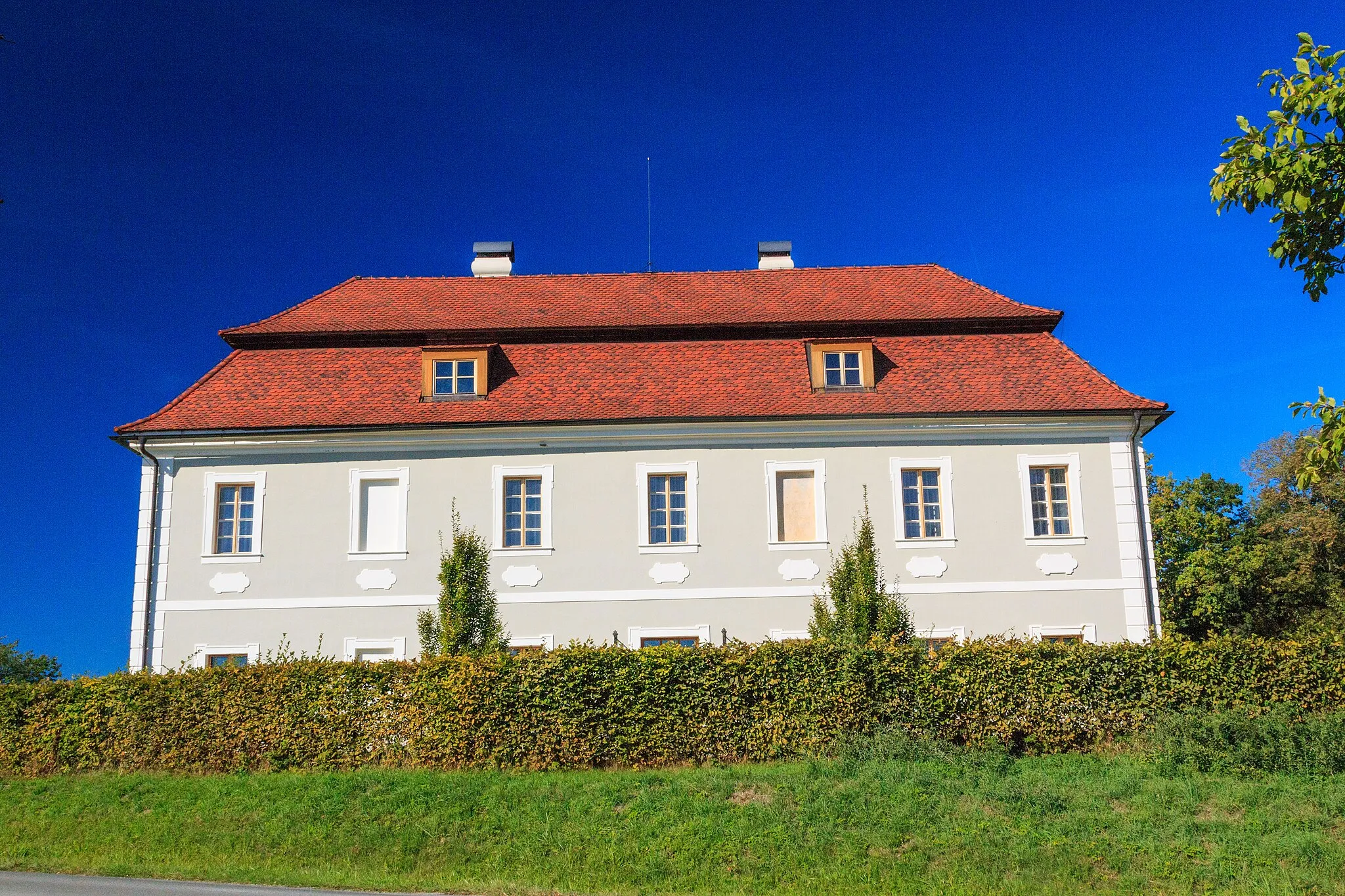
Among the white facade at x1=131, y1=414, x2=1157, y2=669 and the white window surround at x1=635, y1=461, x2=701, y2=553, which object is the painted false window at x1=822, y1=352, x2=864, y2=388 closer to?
the white facade at x1=131, y1=414, x2=1157, y2=669

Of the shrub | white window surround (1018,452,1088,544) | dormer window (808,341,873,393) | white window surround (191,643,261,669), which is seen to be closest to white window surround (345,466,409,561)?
white window surround (191,643,261,669)

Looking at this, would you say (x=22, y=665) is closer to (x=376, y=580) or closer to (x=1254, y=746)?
(x=376, y=580)

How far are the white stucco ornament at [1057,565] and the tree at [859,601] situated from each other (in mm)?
2949

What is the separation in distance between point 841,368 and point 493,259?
10.7 m

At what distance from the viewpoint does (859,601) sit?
20812 millimetres

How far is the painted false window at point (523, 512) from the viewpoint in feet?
73.9

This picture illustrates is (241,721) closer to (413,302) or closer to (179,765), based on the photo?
(179,765)

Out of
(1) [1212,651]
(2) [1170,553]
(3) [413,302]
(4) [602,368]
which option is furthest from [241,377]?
(2) [1170,553]

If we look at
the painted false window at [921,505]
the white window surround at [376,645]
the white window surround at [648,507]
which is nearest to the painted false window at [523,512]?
the white window surround at [648,507]

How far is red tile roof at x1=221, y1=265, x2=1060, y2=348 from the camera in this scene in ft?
80.2

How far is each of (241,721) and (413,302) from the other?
1189cm

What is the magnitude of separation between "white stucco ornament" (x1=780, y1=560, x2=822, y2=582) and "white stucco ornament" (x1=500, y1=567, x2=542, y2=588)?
4.95 metres

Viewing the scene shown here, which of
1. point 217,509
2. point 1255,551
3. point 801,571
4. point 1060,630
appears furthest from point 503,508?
point 1255,551

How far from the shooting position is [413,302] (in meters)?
26.6
